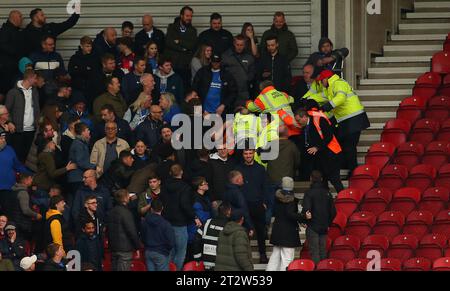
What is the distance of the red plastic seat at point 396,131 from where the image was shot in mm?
29031

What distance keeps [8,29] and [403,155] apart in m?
6.12

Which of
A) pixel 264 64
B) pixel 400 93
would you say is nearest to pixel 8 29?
pixel 264 64

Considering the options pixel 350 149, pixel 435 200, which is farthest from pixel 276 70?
pixel 435 200

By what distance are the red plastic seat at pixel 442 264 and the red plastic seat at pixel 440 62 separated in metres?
4.57

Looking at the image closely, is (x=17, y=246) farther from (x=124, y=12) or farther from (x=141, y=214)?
(x=124, y=12)

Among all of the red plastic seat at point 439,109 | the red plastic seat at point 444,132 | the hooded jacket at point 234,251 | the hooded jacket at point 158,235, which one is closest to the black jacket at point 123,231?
the hooded jacket at point 158,235

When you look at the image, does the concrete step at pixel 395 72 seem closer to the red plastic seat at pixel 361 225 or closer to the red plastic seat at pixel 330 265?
the red plastic seat at pixel 361 225

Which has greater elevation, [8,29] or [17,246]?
[8,29]

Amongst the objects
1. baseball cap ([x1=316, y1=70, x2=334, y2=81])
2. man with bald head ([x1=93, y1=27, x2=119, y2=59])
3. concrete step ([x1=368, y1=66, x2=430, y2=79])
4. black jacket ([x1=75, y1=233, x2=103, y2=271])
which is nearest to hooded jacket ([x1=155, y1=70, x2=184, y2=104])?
man with bald head ([x1=93, y1=27, x2=119, y2=59])

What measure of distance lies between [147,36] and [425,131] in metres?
4.53

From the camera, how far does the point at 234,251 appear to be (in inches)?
1049

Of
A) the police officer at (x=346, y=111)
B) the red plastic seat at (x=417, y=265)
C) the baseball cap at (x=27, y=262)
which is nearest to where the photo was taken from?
the red plastic seat at (x=417, y=265)

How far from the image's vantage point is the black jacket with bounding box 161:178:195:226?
89.9ft

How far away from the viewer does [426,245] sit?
26.7 meters
